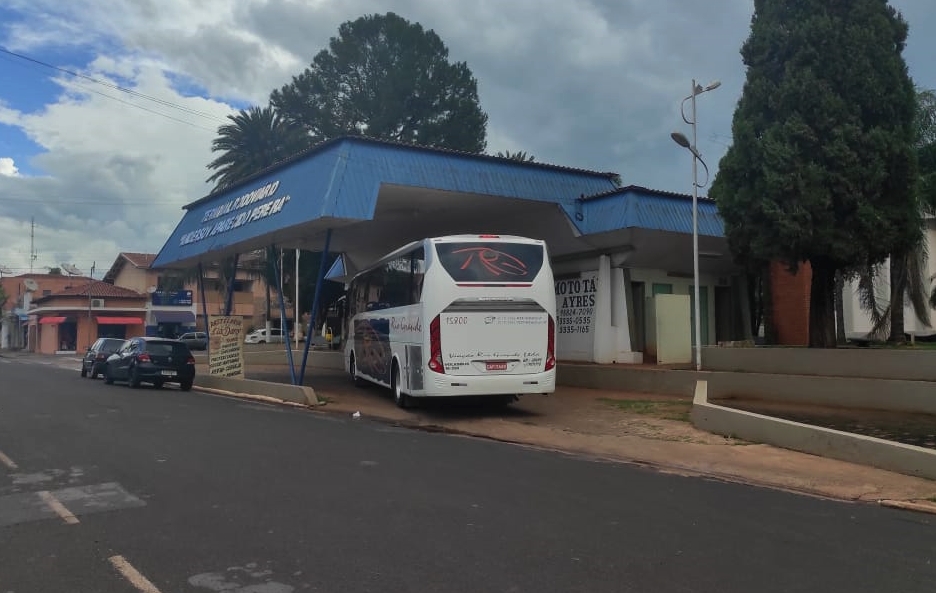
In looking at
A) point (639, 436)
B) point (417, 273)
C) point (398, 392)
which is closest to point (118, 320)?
point (398, 392)

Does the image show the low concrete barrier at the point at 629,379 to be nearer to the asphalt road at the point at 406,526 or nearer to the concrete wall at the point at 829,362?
the concrete wall at the point at 829,362

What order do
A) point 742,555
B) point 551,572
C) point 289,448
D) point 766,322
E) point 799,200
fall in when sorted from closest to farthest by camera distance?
1. point 551,572
2. point 742,555
3. point 289,448
4. point 799,200
5. point 766,322

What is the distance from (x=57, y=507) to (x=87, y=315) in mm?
60572

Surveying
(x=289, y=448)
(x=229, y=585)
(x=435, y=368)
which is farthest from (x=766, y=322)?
(x=229, y=585)

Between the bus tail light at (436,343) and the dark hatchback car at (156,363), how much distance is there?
12.6m

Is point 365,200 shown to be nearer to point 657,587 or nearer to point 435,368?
point 435,368

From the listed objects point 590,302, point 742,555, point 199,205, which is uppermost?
point 199,205

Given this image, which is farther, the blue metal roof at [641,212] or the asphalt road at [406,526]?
the blue metal roof at [641,212]

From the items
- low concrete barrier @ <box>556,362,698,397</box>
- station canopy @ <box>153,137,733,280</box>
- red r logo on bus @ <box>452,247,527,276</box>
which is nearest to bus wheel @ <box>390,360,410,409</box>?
station canopy @ <box>153,137,733,280</box>

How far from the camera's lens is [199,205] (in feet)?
86.0

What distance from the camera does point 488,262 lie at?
1498cm

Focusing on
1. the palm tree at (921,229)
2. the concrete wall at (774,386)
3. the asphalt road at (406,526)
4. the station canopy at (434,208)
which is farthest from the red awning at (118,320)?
the palm tree at (921,229)

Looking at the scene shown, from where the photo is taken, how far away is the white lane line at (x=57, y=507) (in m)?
6.79

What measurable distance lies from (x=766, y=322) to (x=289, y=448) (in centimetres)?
1777
